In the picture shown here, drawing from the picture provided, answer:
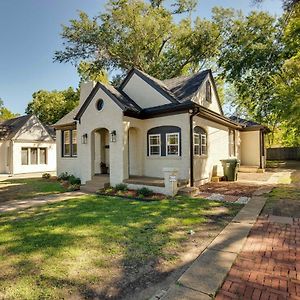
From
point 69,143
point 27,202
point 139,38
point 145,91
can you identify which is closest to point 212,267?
point 27,202

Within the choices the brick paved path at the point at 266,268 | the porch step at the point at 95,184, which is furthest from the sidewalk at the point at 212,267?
the porch step at the point at 95,184

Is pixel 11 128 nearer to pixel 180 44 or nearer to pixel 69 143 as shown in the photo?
pixel 69 143

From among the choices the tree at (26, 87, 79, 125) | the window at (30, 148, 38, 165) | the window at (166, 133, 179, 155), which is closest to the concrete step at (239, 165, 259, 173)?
the window at (166, 133, 179, 155)

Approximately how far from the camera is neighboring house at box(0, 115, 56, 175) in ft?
71.7

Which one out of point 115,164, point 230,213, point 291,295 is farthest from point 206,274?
point 115,164

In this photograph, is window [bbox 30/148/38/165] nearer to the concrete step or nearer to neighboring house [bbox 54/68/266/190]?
neighboring house [bbox 54/68/266/190]

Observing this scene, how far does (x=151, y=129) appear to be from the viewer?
12.7 meters

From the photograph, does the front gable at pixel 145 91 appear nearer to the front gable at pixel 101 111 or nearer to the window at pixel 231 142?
the front gable at pixel 101 111

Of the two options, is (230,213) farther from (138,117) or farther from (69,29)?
(69,29)

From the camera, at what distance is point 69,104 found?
35406mm

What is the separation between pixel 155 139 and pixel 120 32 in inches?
592

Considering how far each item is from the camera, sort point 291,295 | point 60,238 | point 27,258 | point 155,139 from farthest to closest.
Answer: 1. point 155,139
2. point 60,238
3. point 27,258
4. point 291,295

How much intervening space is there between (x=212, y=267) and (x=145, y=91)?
11.2m

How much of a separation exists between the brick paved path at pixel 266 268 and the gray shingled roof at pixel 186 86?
8400mm
